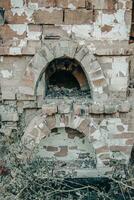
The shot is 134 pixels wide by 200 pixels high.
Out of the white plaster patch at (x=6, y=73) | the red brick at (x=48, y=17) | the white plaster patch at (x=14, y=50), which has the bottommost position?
the white plaster patch at (x=6, y=73)

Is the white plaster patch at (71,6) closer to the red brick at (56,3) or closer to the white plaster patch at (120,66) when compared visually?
the red brick at (56,3)

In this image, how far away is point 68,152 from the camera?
8.62 m

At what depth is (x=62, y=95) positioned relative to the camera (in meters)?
8.41

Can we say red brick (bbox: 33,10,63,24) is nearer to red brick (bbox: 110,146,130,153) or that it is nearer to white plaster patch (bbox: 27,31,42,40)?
white plaster patch (bbox: 27,31,42,40)

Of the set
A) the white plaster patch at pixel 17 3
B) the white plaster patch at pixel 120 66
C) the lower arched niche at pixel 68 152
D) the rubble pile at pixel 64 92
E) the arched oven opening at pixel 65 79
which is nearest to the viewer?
the white plaster patch at pixel 17 3

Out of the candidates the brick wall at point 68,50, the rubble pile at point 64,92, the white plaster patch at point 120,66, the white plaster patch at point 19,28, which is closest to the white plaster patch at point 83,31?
the brick wall at point 68,50

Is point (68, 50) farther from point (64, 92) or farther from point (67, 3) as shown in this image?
point (64, 92)

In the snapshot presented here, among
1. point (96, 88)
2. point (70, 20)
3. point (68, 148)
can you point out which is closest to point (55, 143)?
point (68, 148)

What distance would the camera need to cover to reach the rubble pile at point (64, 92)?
8.41 meters

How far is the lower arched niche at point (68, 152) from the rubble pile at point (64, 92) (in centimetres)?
69

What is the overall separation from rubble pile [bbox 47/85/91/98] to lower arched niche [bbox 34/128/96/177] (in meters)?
0.69

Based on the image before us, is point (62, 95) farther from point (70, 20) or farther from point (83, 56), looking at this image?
point (70, 20)

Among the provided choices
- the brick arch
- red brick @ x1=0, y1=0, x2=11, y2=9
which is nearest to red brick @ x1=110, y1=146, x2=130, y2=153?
the brick arch

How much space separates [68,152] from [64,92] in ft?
4.01
